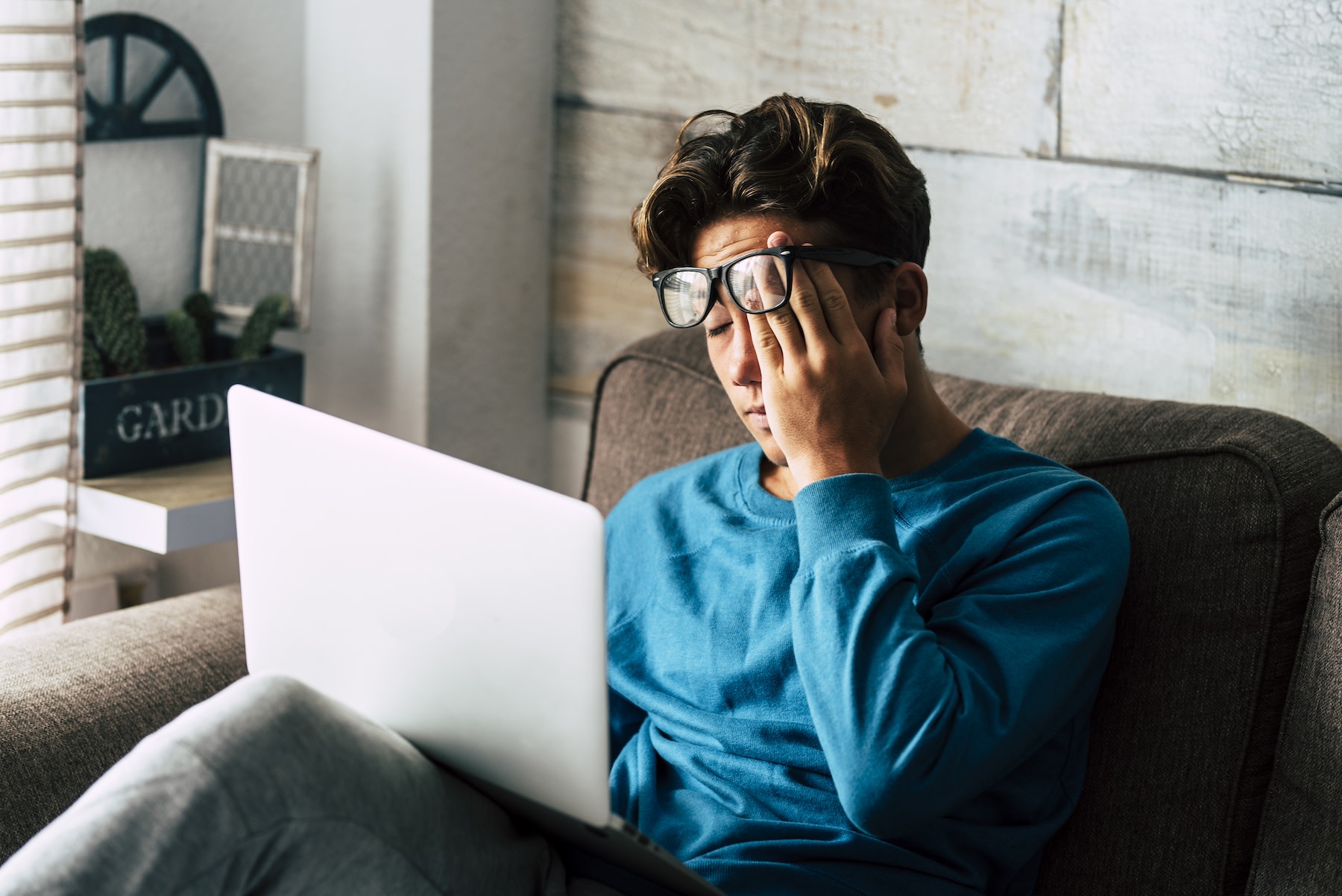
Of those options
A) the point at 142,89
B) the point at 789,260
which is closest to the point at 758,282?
the point at 789,260

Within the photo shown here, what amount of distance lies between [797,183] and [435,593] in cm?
48

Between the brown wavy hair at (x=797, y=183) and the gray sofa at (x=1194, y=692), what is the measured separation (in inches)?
12.0

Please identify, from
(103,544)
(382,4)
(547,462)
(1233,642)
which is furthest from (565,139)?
(1233,642)

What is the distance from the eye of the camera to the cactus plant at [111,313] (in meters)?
1.70

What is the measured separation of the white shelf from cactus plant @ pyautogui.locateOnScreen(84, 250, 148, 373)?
6.3 inches

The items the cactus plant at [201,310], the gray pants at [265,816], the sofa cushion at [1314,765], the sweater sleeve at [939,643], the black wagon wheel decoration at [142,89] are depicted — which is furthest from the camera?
the cactus plant at [201,310]

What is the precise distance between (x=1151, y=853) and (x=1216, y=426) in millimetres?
387

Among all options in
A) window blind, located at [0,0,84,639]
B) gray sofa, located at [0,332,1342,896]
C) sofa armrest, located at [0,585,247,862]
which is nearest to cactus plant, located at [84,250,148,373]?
window blind, located at [0,0,84,639]

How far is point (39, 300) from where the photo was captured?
154 centimetres

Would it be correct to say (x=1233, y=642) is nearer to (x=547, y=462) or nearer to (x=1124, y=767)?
(x=1124, y=767)

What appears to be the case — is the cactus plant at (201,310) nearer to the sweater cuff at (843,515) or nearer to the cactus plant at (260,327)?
the cactus plant at (260,327)

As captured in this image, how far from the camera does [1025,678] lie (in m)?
0.93

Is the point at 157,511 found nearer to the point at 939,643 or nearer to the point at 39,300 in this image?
the point at 39,300

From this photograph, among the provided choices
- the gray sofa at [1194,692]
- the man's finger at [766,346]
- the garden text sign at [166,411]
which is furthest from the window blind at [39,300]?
the man's finger at [766,346]
